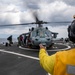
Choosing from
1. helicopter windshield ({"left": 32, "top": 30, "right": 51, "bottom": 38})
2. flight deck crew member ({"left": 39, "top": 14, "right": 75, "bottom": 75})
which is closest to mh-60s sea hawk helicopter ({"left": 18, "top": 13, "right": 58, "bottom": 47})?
helicopter windshield ({"left": 32, "top": 30, "right": 51, "bottom": 38})

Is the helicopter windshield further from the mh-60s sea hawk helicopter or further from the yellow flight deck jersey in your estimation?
the yellow flight deck jersey

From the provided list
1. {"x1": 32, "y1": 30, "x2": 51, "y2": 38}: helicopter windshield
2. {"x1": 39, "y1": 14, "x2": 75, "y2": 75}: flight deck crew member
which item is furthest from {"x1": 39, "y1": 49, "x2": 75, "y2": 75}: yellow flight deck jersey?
{"x1": 32, "y1": 30, "x2": 51, "y2": 38}: helicopter windshield

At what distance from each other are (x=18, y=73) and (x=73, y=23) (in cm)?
1033

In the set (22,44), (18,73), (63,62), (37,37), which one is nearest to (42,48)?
(63,62)

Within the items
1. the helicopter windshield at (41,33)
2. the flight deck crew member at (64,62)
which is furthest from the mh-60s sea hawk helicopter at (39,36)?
the flight deck crew member at (64,62)

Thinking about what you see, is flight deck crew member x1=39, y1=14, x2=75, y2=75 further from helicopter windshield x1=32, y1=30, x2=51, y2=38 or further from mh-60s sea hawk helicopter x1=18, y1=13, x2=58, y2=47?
helicopter windshield x1=32, y1=30, x2=51, y2=38

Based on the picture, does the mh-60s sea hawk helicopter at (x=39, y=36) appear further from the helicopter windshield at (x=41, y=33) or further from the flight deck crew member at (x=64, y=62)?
the flight deck crew member at (x=64, y=62)

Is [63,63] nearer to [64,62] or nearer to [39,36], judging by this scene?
[64,62]

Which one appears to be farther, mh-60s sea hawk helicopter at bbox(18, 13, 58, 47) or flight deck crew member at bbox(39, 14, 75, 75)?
mh-60s sea hawk helicopter at bbox(18, 13, 58, 47)

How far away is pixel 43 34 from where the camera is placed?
99.0 ft

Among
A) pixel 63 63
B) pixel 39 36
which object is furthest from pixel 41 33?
pixel 63 63

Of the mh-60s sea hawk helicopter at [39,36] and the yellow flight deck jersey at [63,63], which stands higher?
the yellow flight deck jersey at [63,63]

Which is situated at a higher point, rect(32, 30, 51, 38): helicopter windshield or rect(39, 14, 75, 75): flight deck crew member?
rect(39, 14, 75, 75): flight deck crew member

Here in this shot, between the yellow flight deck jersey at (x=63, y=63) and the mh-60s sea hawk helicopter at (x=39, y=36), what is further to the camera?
the mh-60s sea hawk helicopter at (x=39, y=36)
